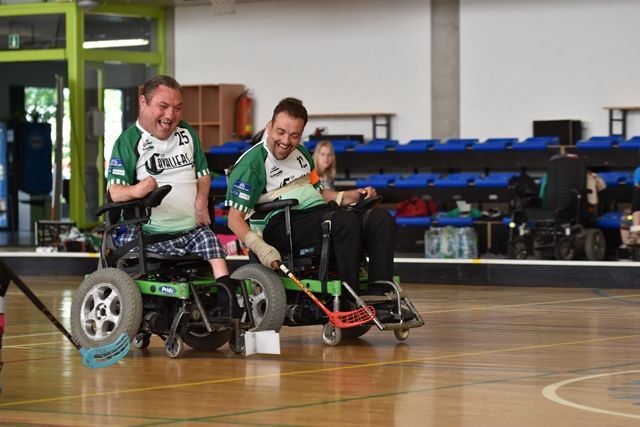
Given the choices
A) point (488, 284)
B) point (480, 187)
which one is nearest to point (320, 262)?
point (488, 284)

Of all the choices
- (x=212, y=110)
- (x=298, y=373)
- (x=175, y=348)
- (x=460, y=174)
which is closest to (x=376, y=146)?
(x=460, y=174)

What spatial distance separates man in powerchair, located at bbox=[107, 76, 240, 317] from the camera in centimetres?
548

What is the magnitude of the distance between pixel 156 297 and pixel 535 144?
8.33 meters

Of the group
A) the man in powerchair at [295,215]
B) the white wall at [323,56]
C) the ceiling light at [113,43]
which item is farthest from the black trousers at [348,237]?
the ceiling light at [113,43]

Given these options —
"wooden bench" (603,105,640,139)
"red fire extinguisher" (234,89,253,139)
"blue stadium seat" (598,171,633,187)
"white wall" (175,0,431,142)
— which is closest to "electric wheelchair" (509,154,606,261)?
"blue stadium seat" (598,171,633,187)

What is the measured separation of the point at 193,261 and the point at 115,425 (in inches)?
71.2

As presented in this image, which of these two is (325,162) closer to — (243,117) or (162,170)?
(162,170)

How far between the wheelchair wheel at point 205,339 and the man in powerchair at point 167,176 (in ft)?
0.78

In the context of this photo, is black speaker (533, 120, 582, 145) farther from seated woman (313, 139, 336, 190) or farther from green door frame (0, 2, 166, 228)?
green door frame (0, 2, 166, 228)

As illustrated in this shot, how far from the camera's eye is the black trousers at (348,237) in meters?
5.63

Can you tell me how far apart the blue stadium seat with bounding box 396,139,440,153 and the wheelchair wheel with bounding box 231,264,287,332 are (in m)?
8.19

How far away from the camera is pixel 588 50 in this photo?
1387 cm

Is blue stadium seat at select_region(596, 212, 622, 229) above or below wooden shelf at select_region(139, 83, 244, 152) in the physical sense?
below

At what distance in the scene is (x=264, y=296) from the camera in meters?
5.64
